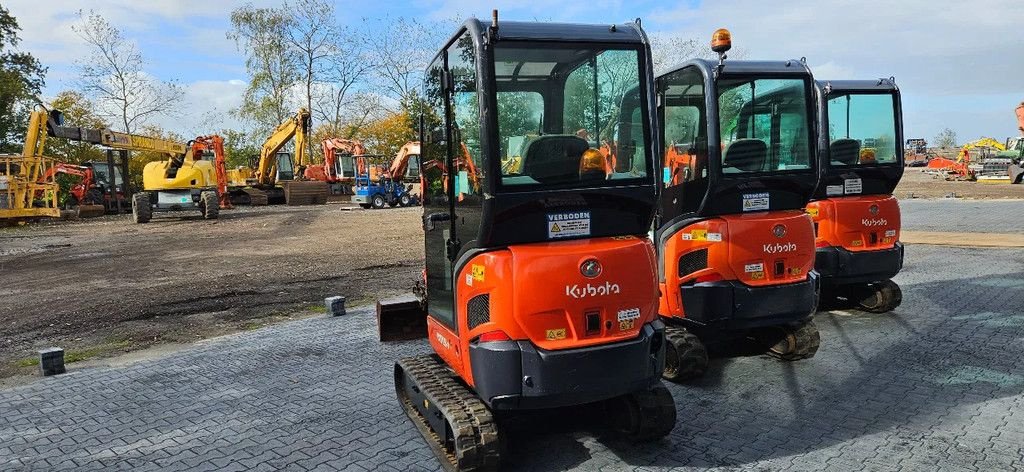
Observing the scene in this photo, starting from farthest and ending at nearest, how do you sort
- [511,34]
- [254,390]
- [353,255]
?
[353,255]
[254,390]
[511,34]

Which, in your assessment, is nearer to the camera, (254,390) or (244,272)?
(254,390)

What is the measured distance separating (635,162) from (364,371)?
3129 mm

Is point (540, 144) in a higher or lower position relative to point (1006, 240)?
higher

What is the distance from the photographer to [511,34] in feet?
11.9

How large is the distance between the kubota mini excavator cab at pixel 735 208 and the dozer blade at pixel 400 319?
6.63 ft

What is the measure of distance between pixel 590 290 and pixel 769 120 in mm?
3227

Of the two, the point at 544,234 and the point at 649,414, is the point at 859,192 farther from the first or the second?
the point at 544,234

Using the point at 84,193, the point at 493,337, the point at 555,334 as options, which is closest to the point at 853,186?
the point at 555,334

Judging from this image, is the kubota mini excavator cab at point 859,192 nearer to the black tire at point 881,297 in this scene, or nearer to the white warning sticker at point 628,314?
the black tire at point 881,297

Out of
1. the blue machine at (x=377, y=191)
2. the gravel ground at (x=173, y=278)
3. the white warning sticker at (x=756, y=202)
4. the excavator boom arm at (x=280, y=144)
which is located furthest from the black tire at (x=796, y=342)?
the excavator boom arm at (x=280, y=144)

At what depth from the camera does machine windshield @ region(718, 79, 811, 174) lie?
233 inches

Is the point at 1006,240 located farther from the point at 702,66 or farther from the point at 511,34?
the point at 511,34

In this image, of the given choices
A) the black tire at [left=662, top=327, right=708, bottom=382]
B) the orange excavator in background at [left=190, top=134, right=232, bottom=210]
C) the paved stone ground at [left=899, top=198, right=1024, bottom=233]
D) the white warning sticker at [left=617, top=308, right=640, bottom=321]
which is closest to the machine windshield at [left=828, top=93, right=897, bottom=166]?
the black tire at [left=662, top=327, right=708, bottom=382]

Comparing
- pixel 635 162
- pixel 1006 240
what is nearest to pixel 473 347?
pixel 635 162
